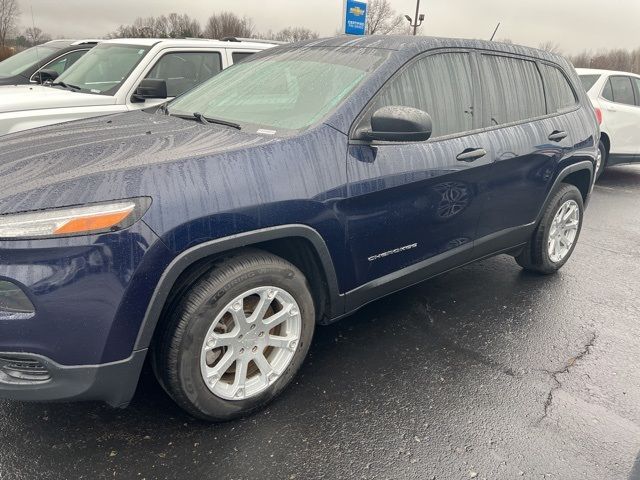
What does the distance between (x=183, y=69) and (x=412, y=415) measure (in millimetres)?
4500

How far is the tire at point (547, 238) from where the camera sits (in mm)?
3900

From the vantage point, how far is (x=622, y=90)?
7828 mm

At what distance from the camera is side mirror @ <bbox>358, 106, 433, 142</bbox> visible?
95.0 inches

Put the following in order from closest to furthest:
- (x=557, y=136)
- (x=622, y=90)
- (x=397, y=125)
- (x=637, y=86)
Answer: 1. (x=397, y=125)
2. (x=557, y=136)
3. (x=622, y=90)
4. (x=637, y=86)

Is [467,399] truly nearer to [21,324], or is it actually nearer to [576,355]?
[576,355]

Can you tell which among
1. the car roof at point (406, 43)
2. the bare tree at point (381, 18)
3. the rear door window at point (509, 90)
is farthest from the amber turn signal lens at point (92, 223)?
the bare tree at point (381, 18)

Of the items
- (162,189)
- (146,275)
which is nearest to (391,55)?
(162,189)

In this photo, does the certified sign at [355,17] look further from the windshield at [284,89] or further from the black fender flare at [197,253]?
the black fender flare at [197,253]

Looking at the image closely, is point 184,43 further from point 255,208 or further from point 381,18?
point 381,18

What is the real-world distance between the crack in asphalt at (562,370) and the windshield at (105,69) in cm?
464

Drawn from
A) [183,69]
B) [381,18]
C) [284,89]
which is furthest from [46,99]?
[381,18]

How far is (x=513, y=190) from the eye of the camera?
3.40 meters

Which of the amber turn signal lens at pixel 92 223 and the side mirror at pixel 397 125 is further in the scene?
the side mirror at pixel 397 125

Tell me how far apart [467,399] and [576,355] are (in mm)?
920
